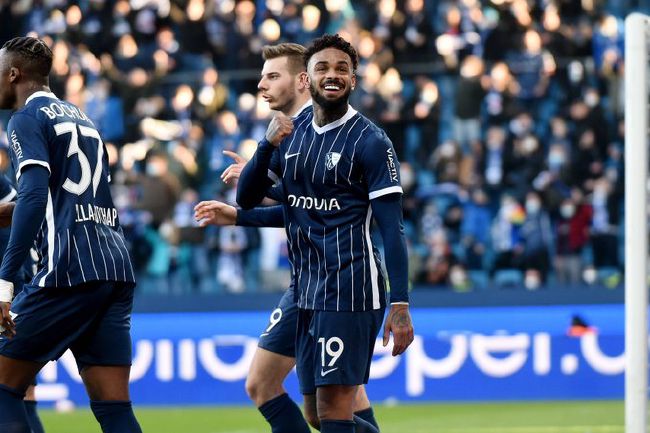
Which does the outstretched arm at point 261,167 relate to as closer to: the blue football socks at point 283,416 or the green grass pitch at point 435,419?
the blue football socks at point 283,416

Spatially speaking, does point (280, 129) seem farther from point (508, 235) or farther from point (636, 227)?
point (508, 235)

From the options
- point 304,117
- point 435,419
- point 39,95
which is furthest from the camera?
point 435,419

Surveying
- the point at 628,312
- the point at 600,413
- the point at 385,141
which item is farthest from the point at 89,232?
the point at 600,413

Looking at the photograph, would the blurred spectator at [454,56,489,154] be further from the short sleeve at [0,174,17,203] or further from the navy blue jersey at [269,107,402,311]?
the navy blue jersey at [269,107,402,311]

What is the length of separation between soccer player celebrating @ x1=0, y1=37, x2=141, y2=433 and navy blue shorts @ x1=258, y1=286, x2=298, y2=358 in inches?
37.6

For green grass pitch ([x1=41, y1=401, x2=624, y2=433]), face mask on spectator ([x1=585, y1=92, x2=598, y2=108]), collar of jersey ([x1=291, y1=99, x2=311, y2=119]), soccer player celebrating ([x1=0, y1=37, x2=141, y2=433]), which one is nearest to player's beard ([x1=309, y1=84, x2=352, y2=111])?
collar of jersey ([x1=291, y1=99, x2=311, y2=119])

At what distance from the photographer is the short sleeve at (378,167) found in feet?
20.6

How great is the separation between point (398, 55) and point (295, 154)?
13.2 metres

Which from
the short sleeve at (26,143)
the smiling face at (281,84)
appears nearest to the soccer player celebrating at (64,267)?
the short sleeve at (26,143)

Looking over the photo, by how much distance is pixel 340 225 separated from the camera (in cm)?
642

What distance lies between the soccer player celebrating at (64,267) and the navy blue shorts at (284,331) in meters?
0.95

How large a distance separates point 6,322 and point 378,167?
1.87 meters

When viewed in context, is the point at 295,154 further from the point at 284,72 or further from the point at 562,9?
the point at 562,9

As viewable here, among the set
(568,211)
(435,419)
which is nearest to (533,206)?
(568,211)
